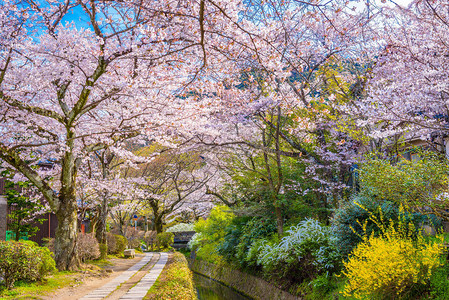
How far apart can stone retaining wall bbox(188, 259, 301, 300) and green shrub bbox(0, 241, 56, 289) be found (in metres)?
5.92

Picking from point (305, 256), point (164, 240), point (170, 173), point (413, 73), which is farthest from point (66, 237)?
point (164, 240)

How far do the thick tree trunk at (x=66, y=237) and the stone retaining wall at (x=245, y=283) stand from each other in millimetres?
5531

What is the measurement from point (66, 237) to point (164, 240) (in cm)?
1748

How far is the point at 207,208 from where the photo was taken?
97.5ft

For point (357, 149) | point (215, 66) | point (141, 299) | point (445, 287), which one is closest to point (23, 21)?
point (215, 66)

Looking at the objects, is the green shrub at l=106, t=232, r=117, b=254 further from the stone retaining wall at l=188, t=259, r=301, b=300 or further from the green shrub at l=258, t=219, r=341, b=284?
the green shrub at l=258, t=219, r=341, b=284

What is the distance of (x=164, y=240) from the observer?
2831 cm

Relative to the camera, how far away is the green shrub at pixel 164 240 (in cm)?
2814

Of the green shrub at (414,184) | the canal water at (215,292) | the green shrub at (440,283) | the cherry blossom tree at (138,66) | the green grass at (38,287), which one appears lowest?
the canal water at (215,292)

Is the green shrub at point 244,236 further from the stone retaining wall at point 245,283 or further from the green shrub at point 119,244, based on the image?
the green shrub at point 119,244

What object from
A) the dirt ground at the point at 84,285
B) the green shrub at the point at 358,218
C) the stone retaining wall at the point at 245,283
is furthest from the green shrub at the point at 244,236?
the green shrub at the point at 358,218

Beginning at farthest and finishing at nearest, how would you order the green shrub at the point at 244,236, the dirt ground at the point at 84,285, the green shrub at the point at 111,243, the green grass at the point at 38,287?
the green shrub at the point at 111,243 → the green shrub at the point at 244,236 → the dirt ground at the point at 84,285 → the green grass at the point at 38,287

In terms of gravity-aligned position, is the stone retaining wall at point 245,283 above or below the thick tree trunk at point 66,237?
below

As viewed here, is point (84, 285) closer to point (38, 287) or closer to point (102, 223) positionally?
point (38, 287)
